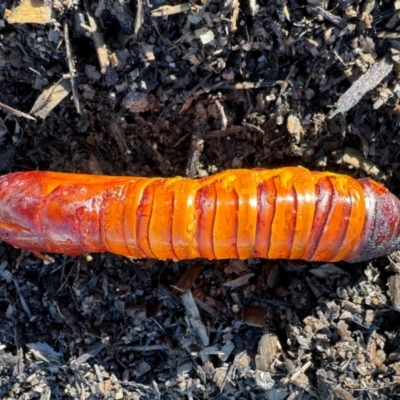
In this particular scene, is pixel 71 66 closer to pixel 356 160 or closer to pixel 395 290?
pixel 356 160

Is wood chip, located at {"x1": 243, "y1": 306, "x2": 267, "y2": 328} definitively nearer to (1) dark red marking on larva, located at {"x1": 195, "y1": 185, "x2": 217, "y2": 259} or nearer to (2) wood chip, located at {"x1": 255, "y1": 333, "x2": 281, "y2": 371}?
(2) wood chip, located at {"x1": 255, "y1": 333, "x2": 281, "y2": 371}

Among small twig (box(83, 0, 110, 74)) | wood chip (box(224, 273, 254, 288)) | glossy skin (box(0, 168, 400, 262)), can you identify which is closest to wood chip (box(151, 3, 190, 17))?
small twig (box(83, 0, 110, 74))

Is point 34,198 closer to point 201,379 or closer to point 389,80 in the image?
point 201,379

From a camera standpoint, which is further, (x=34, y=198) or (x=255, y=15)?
(x=34, y=198)

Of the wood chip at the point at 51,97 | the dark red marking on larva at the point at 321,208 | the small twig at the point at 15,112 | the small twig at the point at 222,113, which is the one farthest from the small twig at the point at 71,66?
the dark red marking on larva at the point at 321,208

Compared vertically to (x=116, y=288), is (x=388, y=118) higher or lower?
higher

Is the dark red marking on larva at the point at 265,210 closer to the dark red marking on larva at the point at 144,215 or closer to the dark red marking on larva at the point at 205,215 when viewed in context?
the dark red marking on larva at the point at 205,215

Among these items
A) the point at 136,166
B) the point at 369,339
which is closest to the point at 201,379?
the point at 369,339
